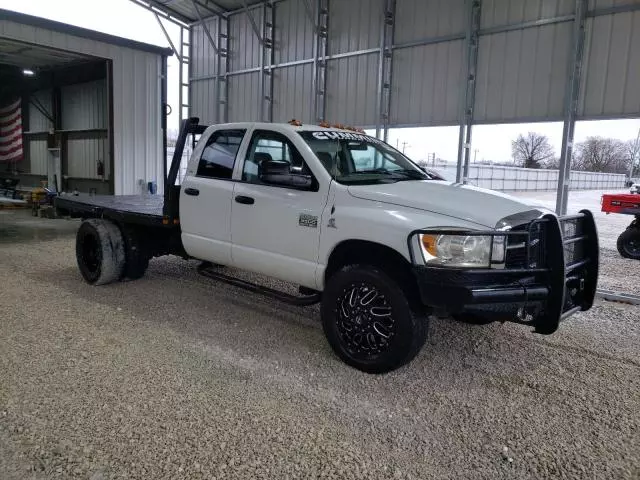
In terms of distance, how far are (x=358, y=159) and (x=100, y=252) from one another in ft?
11.5

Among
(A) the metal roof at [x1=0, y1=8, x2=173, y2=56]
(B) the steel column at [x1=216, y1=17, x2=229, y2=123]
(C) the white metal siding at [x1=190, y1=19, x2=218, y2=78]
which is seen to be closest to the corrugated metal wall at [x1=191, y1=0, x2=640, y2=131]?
(B) the steel column at [x1=216, y1=17, x2=229, y2=123]

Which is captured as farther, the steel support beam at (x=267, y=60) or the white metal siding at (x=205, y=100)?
the white metal siding at (x=205, y=100)

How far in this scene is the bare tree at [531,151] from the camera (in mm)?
23031

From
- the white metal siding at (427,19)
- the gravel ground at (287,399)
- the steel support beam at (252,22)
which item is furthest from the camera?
the steel support beam at (252,22)

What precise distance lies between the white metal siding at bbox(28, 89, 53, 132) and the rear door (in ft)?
52.7

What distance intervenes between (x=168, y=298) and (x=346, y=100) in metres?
8.30

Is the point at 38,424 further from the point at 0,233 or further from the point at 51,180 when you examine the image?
the point at 51,180

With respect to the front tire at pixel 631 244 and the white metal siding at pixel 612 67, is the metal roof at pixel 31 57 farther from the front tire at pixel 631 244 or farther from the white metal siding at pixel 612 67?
the front tire at pixel 631 244

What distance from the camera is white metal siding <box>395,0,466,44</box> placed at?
414 inches

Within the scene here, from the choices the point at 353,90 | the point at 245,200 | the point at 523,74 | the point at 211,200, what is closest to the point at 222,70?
the point at 353,90

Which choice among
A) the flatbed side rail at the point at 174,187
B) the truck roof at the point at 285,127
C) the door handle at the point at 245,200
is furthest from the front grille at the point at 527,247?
the flatbed side rail at the point at 174,187

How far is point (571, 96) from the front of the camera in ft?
29.7

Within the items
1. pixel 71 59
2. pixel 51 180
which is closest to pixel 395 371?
pixel 71 59

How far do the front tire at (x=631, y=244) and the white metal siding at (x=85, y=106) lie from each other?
47.4ft
